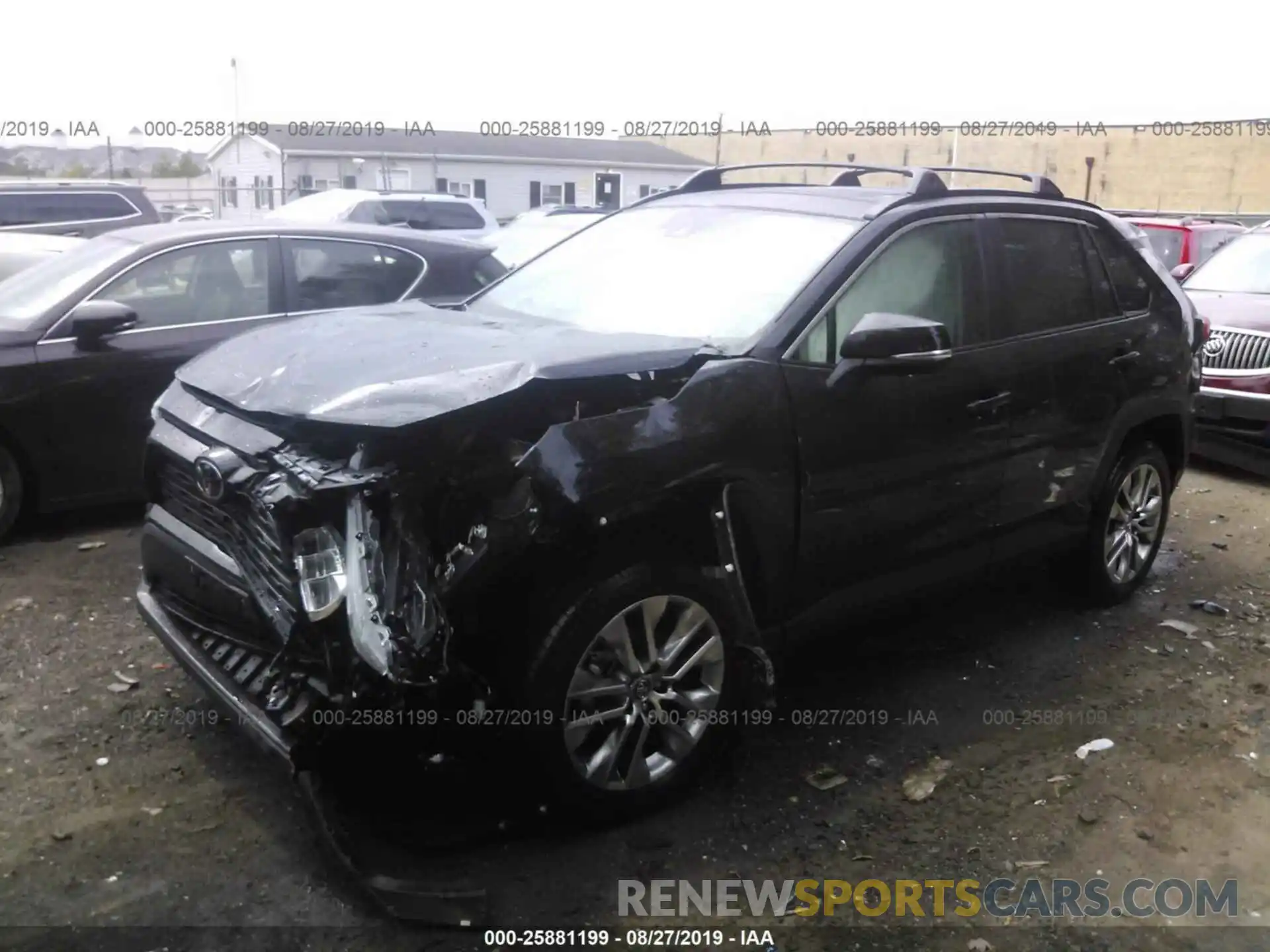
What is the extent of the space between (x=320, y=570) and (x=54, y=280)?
13.2 feet

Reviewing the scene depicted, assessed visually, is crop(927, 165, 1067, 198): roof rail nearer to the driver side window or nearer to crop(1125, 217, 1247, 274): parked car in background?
the driver side window

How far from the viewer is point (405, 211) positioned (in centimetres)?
1778

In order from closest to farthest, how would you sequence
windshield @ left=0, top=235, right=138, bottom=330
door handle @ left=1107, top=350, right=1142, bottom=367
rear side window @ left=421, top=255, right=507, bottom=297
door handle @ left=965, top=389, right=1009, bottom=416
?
door handle @ left=965, top=389, right=1009, bottom=416 → door handle @ left=1107, top=350, right=1142, bottom=367 → windshield @ left=0, top=235, right=138, bottom=330 → rear side window @ left=421, top=255, right=507, bottom=297

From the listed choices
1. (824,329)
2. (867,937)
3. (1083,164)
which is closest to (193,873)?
(867,937)

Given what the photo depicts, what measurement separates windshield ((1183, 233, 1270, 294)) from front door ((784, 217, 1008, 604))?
6181 millimetres

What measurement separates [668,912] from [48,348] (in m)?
4.28

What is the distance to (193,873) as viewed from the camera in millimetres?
3061

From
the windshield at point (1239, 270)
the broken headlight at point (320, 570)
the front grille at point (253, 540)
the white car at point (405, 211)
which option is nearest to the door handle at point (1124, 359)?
the broken headlight at point (320, 570)

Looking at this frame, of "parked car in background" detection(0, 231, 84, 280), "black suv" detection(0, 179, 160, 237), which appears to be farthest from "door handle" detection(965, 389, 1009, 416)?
"black suv" detection(0, 179, 160, 237)

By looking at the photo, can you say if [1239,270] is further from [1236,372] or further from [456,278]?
[456,278]

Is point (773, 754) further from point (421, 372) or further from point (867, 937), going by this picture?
point (421, 372)

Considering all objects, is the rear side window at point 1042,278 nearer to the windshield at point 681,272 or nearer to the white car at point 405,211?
the windshield at point 681,272

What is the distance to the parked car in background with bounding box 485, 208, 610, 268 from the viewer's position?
14.3m

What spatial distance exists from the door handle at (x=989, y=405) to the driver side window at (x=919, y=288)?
23 cm
